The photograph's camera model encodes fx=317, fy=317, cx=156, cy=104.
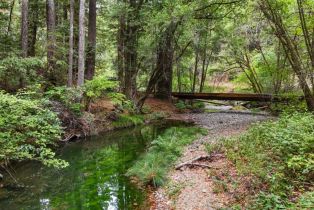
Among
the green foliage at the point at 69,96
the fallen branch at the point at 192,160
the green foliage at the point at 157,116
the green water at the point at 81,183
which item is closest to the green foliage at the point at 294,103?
the fallen branch at the point at 192,160

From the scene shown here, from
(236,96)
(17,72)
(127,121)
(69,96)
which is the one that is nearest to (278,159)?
(69,96)

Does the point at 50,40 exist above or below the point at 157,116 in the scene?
above

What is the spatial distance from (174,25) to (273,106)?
26.8 feet

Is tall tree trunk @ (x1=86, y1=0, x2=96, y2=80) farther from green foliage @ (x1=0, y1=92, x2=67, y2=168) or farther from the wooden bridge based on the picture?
green foliage @ (x1=0, y1=92, x2=67, y2=168)

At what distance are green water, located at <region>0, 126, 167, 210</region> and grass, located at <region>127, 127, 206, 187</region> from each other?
404 millimetres

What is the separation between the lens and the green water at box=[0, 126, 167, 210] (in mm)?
7125

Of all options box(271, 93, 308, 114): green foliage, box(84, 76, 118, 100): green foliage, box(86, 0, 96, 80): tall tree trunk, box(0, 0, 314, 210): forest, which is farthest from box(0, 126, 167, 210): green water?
box(86, 0, 96, 80): tall tree trunk

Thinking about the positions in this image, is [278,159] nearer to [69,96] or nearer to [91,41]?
[69,96]

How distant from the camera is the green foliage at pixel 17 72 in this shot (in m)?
12.0

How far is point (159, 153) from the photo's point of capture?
1005cm

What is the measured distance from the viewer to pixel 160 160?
911cm

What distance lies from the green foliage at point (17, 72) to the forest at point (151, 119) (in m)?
0.07

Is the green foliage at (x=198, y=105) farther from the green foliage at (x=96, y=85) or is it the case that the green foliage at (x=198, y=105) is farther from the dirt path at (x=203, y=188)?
the dirt path at (x=203, y=188)

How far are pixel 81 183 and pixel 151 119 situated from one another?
10.6 m
